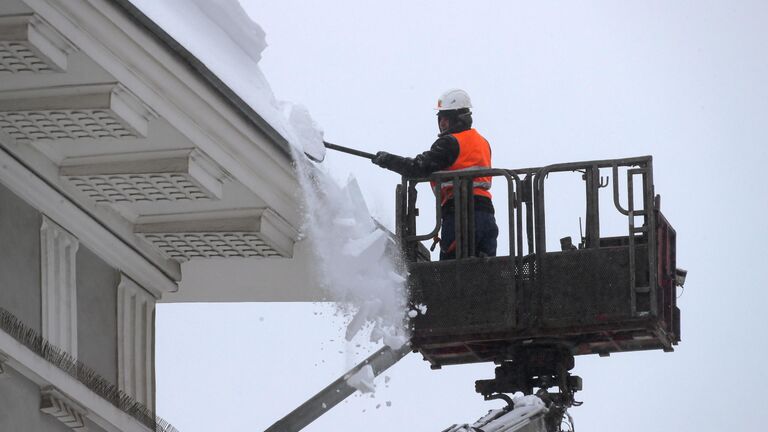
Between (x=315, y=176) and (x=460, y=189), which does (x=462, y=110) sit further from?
(x=315, y=176)

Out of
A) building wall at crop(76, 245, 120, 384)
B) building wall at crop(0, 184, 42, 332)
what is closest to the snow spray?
building wall at crop(76, 245, 120, 384)

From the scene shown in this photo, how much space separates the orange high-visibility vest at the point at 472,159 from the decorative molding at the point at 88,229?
1854mm

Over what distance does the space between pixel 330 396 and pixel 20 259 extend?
2.25 metres

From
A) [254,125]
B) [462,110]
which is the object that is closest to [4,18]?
[254,125]

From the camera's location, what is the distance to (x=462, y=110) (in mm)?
12336

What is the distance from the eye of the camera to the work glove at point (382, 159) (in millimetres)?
11672

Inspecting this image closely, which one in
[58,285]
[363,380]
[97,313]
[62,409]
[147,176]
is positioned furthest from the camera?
[363,380]

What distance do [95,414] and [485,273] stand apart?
251cm

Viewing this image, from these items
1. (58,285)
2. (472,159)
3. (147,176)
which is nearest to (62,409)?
(58,285)

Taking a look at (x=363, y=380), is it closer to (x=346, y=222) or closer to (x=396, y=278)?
(x=396, y=278)

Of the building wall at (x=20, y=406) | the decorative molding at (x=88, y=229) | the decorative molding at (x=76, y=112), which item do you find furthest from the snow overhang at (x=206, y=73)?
the building wall at (x=20, y=406)

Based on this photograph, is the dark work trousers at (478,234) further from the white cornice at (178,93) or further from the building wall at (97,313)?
the building wall at (97,313)

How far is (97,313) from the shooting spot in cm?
Result: 1087

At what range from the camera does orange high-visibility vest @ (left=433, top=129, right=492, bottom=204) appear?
37.6ft
